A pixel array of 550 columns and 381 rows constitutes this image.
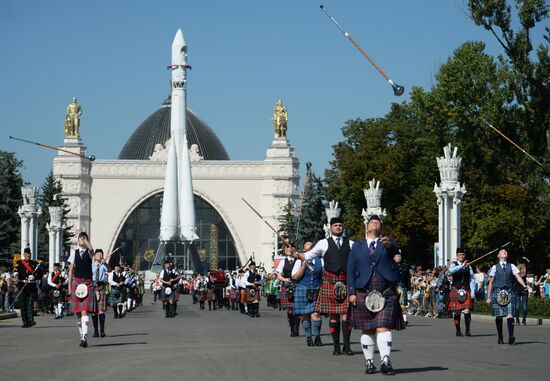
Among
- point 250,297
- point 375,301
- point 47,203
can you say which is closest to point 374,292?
point 375,301

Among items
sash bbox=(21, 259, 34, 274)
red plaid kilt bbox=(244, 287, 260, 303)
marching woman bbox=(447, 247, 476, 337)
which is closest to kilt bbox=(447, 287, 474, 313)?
marching woman bbox=(447, 247, 476, 337)

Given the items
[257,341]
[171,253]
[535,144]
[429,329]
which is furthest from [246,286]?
[171,253]

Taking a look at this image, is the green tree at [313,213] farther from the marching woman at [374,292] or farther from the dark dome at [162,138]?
the marching woman at [374,292]

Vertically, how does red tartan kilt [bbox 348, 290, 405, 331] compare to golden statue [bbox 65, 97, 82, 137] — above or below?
below

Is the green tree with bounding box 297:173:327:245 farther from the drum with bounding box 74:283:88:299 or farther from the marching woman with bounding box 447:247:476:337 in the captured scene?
the drum with bounding box 74:283:88:299

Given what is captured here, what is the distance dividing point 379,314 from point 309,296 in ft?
19.5

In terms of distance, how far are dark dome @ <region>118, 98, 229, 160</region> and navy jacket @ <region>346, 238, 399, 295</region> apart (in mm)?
140302

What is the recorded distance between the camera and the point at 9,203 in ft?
331

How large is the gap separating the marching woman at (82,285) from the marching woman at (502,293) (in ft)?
20.9

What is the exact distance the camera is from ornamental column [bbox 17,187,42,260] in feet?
192

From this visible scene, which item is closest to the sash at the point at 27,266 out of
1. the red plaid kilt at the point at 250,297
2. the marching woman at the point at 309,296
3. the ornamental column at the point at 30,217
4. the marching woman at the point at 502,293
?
the red plaid kilt at the point at 250,297

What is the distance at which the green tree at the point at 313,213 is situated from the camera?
290 ft

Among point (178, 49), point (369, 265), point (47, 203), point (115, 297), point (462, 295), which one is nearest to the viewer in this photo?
point (369, 265)

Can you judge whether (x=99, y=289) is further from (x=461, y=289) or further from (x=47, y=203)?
(x=47, y=203)
